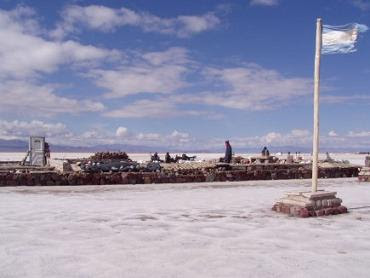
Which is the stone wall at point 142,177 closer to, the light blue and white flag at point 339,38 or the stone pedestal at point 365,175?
Answer: the stone pedestal at point 365,175

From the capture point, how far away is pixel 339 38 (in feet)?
32.4

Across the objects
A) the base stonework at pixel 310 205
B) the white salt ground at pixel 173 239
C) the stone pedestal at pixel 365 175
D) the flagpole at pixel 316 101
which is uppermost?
the flagpole at pixel 316 101

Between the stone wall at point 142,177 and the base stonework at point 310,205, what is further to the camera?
the stone wall at point 142,177

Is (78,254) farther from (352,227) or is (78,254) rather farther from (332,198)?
(332,198)

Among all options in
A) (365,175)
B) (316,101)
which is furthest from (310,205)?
(365,175)

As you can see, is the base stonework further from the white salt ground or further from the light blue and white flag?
the light blue and white flag

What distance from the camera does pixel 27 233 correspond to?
7242mm

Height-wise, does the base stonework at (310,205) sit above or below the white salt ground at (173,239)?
above

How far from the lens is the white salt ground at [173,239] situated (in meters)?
5.45

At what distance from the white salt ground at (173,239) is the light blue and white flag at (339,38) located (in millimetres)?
3401

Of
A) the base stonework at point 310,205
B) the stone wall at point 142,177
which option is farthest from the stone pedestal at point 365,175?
the base stonework at point 310,205

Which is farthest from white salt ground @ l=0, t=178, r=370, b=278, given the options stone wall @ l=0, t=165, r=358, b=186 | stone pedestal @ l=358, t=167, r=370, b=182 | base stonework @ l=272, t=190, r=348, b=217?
stone pedestal @ l=358, t=167, r=370, b=182

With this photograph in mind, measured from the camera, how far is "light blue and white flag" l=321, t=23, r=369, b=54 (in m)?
A: 9.73

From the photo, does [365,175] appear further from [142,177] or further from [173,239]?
[173,239]
